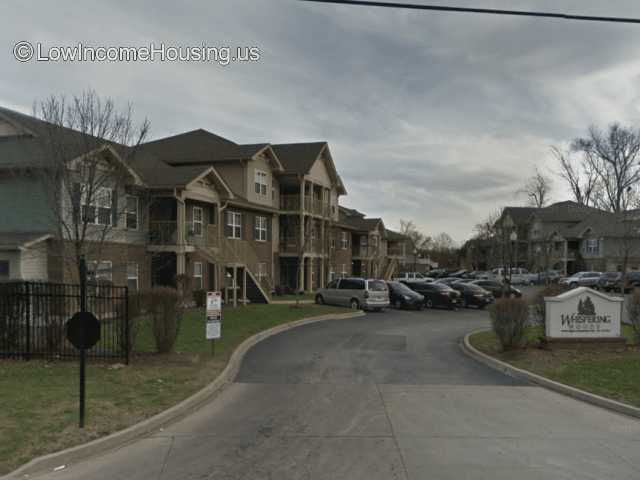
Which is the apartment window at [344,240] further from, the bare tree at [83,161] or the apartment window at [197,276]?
the bare tree at [83,161]

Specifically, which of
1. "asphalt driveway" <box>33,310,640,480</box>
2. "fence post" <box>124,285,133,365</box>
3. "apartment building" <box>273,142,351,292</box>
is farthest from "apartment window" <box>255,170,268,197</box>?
"fence post" <box>124,285,133,365</box>

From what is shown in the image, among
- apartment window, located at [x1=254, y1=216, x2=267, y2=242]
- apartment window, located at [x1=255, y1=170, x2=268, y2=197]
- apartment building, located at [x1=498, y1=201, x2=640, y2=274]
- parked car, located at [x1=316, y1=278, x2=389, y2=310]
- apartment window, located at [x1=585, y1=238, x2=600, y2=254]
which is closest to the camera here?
parked car, located at [x1=316, y1=278, x2=389, y2=310]

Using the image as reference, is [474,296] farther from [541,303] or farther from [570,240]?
[570,240]

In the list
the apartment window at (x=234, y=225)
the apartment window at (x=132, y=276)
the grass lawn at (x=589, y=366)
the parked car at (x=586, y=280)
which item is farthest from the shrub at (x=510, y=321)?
the parked car at (x=586, y=280)

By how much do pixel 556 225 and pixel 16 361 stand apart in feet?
245

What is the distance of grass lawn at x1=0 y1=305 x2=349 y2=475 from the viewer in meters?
6.92

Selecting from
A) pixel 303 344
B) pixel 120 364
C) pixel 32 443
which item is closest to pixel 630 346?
pixel 303 344

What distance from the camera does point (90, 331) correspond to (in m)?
8.07

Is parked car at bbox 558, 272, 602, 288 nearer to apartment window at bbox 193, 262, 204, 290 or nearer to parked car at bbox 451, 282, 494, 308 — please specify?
parked car at bbox 451, 282, 494, 308

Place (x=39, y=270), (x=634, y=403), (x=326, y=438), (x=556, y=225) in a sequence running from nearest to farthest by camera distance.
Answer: (x=326, y=438) → (x=634, y=403) → (x=39, y=270) → (x=556, y=225)

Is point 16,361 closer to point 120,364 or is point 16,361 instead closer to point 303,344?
point 120,364

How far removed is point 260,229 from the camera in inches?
1388

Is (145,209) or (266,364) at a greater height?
(145,209)

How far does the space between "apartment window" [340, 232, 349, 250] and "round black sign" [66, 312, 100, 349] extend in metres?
41.3
